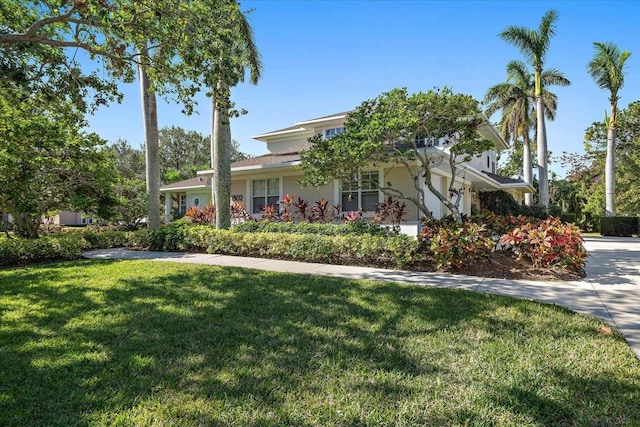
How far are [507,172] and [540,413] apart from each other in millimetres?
51949

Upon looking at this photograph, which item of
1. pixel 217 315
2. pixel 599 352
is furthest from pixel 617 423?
pixel 217 315

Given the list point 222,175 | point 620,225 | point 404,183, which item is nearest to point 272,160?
point 222,175

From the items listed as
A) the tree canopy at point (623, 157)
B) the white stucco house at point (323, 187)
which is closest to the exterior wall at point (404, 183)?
the white stucco house at point (323, 187)

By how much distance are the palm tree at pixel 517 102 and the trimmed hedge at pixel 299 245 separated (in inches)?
840

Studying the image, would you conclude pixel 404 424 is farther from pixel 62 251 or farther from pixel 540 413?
pixel 62 251

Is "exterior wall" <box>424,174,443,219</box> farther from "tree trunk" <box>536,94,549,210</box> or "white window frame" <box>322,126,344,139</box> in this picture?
"tree trunk" <box>536,94,549,210</box>

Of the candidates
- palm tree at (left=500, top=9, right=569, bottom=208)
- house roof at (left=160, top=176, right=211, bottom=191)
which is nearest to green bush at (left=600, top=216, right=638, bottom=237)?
palm tree at (left=500, top=9, right=569, bottom=208)

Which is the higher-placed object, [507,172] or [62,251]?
[507,172]

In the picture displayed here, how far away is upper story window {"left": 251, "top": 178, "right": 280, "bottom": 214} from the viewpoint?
51.6 feet

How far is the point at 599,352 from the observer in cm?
356

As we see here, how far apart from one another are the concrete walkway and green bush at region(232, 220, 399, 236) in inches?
80.7

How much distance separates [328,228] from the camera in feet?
36.9

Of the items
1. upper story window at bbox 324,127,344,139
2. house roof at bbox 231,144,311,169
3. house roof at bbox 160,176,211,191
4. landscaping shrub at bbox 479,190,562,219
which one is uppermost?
upper story window at bbox 324,127,344,139

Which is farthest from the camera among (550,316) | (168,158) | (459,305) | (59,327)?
(168,158)
